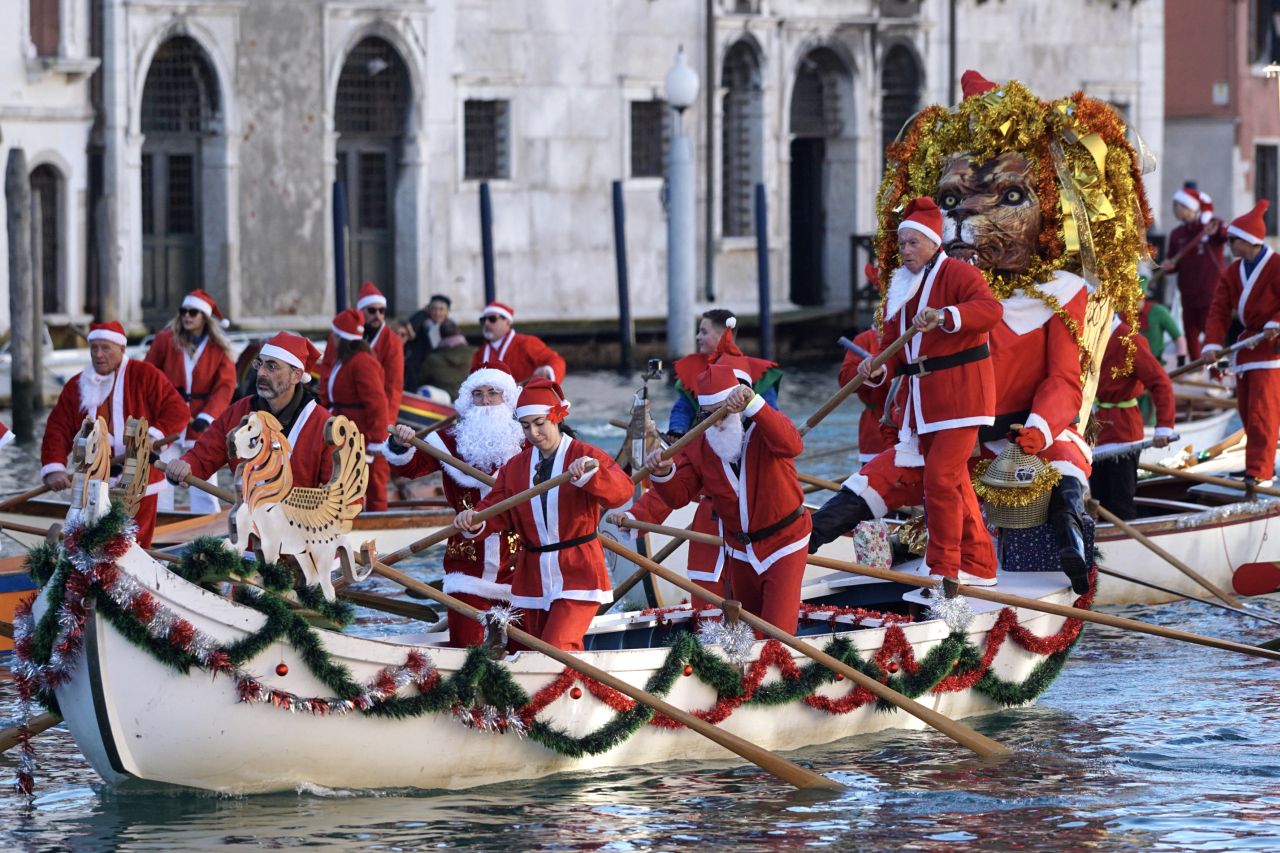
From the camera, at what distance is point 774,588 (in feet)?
32.2

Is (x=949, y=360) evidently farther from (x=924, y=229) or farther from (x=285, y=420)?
(x=285, y=420)

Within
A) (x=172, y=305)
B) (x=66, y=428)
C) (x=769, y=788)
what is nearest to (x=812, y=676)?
(x=769, y=788)

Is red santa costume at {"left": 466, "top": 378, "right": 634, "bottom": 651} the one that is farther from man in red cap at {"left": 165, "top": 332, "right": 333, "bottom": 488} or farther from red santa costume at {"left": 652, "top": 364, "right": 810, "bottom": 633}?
man in red cap at {"left": 165, "top": 332, "right": 333, "bottom": 488}

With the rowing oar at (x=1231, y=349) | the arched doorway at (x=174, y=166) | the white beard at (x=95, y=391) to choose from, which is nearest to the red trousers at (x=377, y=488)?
the white beard at (x=95, y=391)

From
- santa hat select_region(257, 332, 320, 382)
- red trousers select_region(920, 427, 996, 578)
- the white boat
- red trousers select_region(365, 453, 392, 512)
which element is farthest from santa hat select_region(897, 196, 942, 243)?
red trousers select_region(365, 453, 392, 512)

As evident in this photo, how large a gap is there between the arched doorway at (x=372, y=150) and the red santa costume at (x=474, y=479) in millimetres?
16351

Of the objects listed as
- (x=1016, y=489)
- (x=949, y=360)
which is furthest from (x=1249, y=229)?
(x=949, y=360)

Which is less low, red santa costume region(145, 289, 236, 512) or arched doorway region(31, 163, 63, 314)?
arched doorway region(31, 163, 63, 314)

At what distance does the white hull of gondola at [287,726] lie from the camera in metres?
8.39

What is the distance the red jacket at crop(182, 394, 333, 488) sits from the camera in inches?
383

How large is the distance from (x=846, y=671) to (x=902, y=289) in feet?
5.82

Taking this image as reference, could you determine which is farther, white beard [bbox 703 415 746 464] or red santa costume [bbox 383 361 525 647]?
red santa costume [bbox 383 361 525 647]

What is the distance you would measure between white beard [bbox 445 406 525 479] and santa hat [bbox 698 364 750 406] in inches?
32.7

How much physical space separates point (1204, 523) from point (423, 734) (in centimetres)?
581
